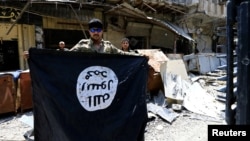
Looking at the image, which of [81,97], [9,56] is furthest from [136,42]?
[81,97]

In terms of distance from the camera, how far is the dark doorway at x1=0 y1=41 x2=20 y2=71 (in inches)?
376

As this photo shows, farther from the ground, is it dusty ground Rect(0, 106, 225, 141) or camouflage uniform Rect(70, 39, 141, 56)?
camouflage uniform Rect(70, 39, 141, 56)

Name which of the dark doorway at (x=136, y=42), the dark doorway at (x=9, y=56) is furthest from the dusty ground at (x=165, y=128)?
the dark doorway at (x=136, y=42)

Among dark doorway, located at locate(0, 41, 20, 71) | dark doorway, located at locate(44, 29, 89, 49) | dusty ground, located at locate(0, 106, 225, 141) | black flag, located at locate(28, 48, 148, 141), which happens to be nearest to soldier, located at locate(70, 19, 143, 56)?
black flag, located at locate(28, 48, 148, 141)

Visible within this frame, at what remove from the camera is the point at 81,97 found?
10.0 ft

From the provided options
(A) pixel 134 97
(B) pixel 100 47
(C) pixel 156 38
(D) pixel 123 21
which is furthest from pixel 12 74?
(C) pixel 156 38

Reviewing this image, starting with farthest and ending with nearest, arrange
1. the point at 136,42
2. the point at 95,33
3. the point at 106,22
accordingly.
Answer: the point at 136,42
the point at 106,22
the point at 95,33

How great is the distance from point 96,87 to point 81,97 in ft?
0.69

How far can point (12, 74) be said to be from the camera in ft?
21.0

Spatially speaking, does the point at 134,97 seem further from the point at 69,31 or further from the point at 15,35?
the point at 69,31

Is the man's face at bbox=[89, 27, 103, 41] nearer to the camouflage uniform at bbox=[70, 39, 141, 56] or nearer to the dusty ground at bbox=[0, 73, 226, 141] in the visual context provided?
the camouflage uniform at bbox=[70, 39, 141, 56]

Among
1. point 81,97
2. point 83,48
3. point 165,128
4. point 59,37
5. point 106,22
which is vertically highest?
point 106,22

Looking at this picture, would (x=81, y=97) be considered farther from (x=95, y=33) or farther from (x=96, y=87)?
(x=95, y=33)

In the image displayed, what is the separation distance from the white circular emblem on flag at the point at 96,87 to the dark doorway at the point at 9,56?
7350 millimetres
